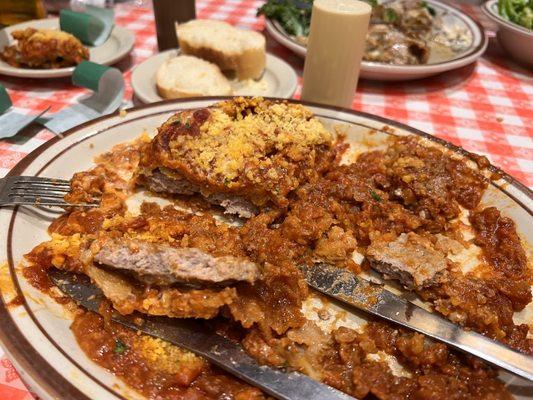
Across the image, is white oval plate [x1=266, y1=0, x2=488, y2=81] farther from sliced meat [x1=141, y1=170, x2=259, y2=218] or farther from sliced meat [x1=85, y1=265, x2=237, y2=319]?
sliced meat [x1=85, y1=265, x2=237, y2=319]

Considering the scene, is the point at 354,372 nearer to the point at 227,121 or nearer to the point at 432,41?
the point at 227,121

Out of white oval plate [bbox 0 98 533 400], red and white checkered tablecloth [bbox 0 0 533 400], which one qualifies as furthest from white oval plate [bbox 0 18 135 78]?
white oval plate [bbox 0 98 533 400]

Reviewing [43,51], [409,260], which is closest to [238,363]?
[409,260]

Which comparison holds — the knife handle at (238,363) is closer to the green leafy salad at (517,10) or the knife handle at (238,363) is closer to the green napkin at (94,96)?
the green napkin at (94,96)

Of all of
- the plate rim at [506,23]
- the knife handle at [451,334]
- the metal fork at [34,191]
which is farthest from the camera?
the plate rim at [506,23]

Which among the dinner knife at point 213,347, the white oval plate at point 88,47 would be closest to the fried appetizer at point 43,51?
the white oval plate at point 88,47

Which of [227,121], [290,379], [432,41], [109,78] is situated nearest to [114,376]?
[290,379]
